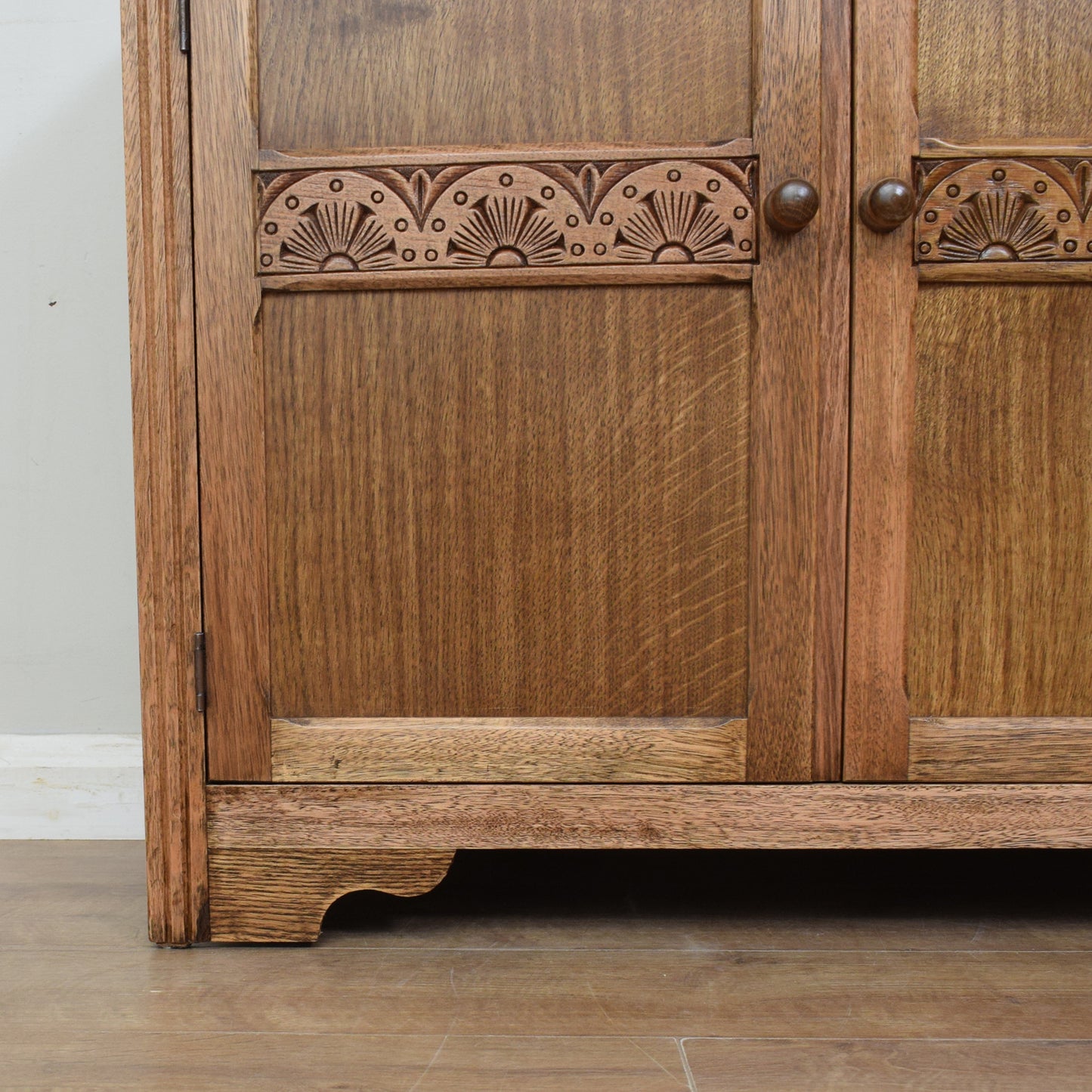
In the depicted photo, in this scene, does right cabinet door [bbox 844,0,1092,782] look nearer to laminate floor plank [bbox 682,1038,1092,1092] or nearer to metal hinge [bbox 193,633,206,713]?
laminate floor plank [bbox 682,1038,1092,1092]

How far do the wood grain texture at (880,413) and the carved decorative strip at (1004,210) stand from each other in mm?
23

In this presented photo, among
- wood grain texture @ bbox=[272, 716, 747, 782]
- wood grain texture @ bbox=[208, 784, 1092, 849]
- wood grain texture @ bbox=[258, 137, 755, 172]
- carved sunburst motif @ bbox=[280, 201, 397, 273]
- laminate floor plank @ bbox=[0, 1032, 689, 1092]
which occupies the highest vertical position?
wood grain texture @ bbox=[258, 137, 755, 172]

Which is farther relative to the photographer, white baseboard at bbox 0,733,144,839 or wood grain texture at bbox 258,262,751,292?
white baseboard at bbox 0,733,144,839

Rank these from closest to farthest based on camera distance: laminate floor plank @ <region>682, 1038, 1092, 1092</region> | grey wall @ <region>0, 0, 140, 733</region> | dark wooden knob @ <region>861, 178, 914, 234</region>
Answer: laminate floor plank @ <region>682, 1038, 1092, 1092</region>, dark wooden knob @ <region>861, 178, 914, 234</region>, grey wall @ <region>0, 0, 140, 733</region>

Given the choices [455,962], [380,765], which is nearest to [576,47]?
[380,765]

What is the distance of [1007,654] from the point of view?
74 cm

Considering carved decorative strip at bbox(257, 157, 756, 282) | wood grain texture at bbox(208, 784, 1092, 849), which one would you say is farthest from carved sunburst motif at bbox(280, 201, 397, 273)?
wood grain texture at bbox(208, 784, 1092, 849)

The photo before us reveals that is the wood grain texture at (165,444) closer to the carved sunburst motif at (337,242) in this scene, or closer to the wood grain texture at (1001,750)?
the carved sunburst motif at (337,242)

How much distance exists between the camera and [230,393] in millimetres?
737

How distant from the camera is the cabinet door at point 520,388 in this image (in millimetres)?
719

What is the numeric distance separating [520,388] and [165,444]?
297 mm

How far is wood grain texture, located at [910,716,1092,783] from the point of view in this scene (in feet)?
2.42

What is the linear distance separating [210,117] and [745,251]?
1.47 ft

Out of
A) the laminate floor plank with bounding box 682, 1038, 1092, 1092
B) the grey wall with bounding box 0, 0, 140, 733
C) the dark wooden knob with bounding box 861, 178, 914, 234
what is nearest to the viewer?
the laminate floor plank with bounding box 682, 1038, 1092, 1092
